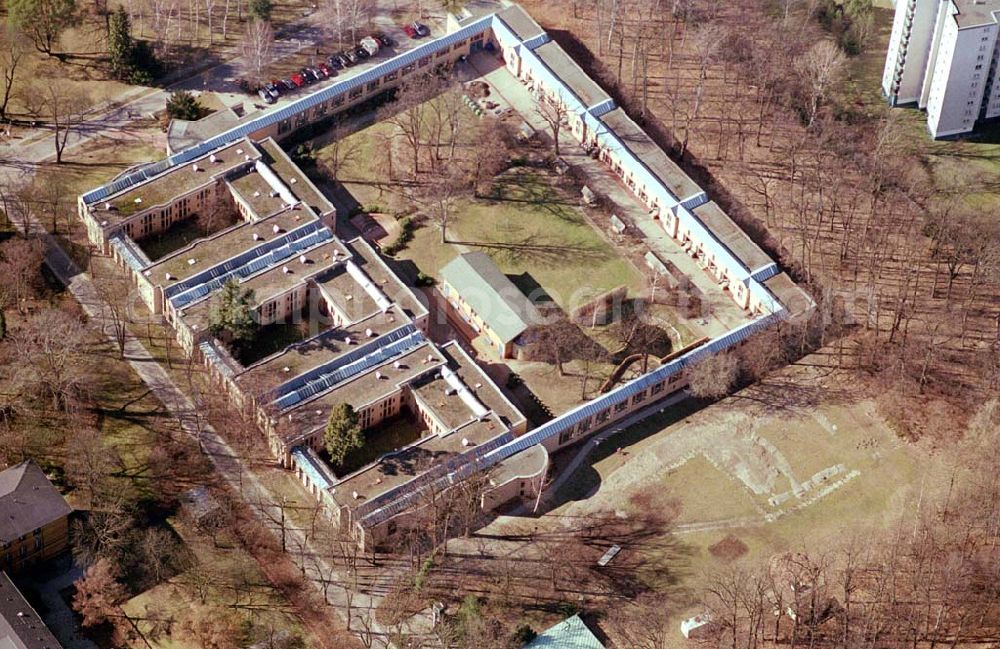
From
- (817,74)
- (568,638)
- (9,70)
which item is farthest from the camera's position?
(9,70)

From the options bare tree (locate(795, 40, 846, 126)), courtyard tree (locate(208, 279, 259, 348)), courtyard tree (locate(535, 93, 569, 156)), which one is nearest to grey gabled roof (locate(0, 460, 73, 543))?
courtyard tree (locate(208, 279, 259, 348))

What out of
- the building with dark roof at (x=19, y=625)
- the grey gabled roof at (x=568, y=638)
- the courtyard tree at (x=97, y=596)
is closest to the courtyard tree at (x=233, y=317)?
the courtyard tree at (x=97, y=596)

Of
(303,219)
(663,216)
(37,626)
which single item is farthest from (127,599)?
(663,216)

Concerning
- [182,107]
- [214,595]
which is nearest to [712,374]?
[214,595]

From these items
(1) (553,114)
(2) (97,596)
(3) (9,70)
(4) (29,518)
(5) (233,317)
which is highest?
Answer: (3) (9,70)

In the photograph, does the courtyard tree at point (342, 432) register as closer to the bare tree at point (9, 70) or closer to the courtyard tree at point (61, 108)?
the courtyard tree at point (61, 108)

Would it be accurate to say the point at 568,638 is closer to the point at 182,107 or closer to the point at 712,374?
the point at 712,374
